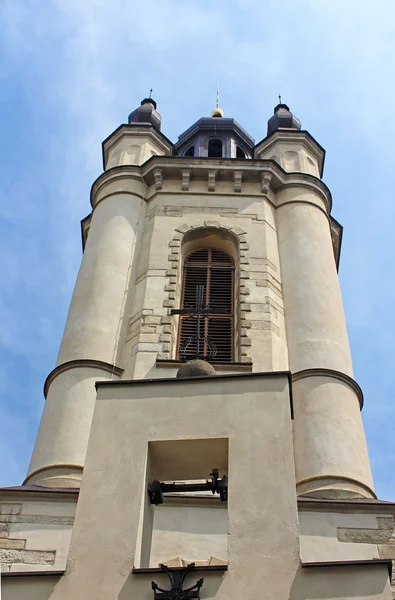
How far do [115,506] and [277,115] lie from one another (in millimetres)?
17111

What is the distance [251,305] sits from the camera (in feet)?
48.6

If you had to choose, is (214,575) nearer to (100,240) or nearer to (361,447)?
(361,447)

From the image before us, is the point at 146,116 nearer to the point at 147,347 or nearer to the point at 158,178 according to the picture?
the point at 158,178

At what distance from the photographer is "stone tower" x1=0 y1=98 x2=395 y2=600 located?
7.19 metres

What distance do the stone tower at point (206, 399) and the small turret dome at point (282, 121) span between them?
6 cm

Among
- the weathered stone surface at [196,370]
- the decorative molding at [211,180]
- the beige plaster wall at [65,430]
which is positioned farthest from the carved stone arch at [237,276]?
the weathered stone surface at [196,370]

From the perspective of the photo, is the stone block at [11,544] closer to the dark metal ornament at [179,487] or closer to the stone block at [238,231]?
the dark metal ornament at [179,487]

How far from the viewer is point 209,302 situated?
15.5m

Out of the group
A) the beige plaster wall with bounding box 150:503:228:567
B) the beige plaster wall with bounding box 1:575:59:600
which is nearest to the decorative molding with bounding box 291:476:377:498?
the beige plaster wall with bounding box 150:503:228:567

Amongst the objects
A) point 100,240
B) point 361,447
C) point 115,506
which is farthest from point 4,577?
point 100,240

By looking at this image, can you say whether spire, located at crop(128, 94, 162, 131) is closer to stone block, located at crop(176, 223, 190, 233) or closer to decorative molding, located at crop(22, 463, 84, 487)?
stone block, located at crop(176, 223, 190, 233)

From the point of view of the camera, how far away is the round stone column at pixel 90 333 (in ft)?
39.8

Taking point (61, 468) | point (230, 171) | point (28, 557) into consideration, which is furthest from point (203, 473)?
point (230, 171)

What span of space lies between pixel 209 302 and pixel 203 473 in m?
7.46
